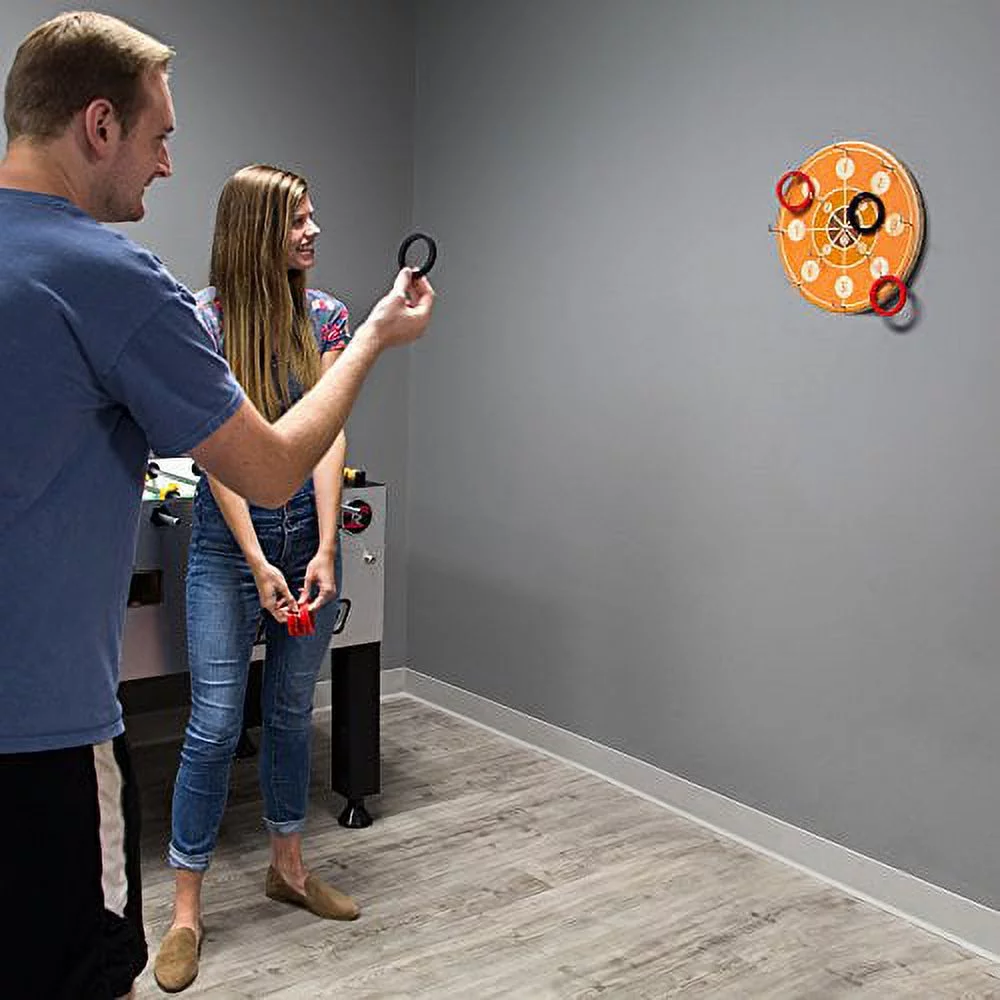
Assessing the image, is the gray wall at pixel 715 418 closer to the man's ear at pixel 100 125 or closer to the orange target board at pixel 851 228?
the orange target board at pixel 851 228

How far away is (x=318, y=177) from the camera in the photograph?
3840mm

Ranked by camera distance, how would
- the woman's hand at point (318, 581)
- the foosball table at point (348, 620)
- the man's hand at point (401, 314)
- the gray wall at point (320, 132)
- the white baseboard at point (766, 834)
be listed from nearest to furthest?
the man's hand at point (401, 314)
the woman's hand at point (318, 581)
the white baseboard at point (766, 834)
the foosball table at point (348, 620)
the gray wall at point (320, 132)

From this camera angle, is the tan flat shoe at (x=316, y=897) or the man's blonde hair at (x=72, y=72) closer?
the man's blonde hair at (x=72, y=72)

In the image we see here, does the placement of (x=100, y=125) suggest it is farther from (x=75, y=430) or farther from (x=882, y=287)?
(x=882, y=287)

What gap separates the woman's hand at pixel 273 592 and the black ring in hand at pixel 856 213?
4.61 feet

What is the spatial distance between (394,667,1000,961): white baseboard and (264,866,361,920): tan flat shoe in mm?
941

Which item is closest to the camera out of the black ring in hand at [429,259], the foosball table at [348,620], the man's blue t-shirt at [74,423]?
the man's blue t-shirt at [74,423]

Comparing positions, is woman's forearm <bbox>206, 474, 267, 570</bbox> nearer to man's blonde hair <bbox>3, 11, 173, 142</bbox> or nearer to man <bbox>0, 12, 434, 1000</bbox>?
man <bbox>0, 12, 434, 1000</bbox>

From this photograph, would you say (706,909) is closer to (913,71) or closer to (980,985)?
(980,985)

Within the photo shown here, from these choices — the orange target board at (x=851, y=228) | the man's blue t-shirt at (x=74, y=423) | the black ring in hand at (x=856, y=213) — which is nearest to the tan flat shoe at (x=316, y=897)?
the man's blue t-shirt at (x=74, y=423)

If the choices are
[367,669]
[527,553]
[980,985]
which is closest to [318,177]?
[527,553]

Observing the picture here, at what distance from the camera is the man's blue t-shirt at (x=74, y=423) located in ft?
3.71

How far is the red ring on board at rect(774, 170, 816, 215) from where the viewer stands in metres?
2.73

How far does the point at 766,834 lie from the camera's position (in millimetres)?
2932
